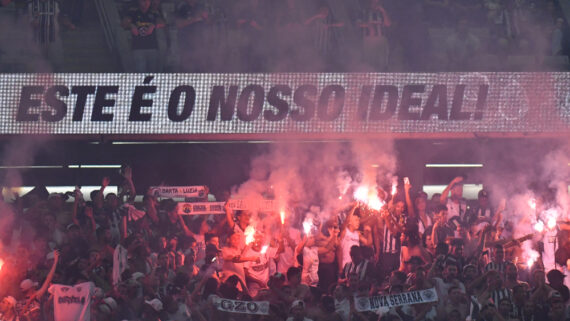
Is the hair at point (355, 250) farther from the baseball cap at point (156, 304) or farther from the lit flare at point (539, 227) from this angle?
the baseball cap at point (156, 304)

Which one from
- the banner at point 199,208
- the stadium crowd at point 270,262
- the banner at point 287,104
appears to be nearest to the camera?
the stadium crowd at point 270,262

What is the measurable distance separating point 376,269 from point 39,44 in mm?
5361

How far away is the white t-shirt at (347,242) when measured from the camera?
376 inches

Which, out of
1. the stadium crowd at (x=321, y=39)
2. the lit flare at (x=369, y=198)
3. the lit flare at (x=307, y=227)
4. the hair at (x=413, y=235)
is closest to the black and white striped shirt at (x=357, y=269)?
the lit flare at (x=307, y=227)

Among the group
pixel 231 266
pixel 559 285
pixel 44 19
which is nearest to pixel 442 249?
pixel 559 285

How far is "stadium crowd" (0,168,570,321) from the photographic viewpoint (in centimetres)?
820

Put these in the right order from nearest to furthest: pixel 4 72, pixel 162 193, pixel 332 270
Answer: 1. pixel 332 270
2. pixel 162 193
3. pixel 4 72

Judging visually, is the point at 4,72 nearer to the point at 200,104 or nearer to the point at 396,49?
the point at 200,104

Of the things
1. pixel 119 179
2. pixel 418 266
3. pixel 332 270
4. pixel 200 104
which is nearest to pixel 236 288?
pixel 332 270

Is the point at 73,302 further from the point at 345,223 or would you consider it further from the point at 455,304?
the point at 455,304

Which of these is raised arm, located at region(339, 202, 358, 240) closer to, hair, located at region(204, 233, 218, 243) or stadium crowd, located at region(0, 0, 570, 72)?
hair, located at region(204, 233, 218, 243)

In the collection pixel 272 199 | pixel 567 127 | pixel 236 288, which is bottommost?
pixel 236 288

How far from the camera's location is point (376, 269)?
30.2 feet

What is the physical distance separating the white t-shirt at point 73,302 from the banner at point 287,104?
2.82 m
